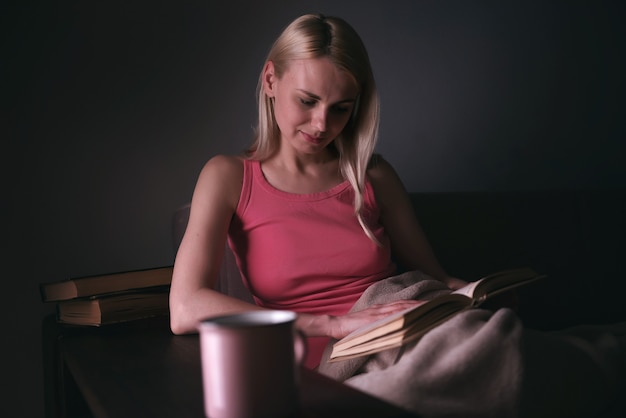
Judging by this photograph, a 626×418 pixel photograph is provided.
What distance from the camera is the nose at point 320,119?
1371 millimetres

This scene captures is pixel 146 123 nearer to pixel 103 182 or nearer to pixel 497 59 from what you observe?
pixel 103 182

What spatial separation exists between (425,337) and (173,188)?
3.55 ft

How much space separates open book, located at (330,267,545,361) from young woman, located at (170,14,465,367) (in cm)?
34

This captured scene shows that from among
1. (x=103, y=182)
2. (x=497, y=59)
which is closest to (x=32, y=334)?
(x=103, y=182)

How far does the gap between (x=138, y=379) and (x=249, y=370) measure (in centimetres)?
32

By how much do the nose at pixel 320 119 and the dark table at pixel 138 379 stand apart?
0.51 meters

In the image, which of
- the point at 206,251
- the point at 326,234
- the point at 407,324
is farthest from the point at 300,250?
the point at 407,324

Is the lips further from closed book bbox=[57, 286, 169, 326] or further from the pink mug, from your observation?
the pink mug

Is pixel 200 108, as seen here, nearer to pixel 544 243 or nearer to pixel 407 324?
pixel 544 243

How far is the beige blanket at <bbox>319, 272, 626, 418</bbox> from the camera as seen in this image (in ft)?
2.70

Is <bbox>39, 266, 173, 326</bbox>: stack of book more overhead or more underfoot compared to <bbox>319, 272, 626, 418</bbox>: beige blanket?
more underfoot

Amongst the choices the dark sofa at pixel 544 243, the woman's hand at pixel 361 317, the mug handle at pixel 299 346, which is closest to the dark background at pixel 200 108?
the dark sofa at pixel 544 243

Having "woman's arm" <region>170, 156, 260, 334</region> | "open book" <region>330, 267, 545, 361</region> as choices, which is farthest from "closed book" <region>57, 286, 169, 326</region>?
"open book" <region>330, 267, 545, 361</region>

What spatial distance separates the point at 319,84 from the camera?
1.35m
